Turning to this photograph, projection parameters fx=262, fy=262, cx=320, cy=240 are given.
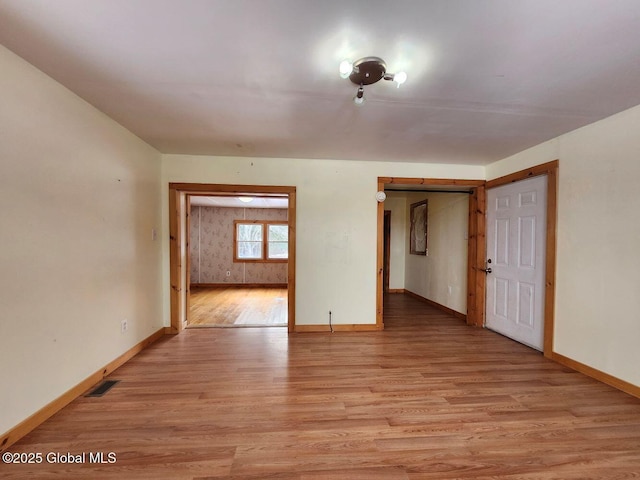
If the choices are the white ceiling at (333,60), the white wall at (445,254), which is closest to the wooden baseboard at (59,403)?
the white ceiling at (333,60)

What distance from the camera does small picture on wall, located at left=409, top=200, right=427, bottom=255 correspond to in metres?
5.23

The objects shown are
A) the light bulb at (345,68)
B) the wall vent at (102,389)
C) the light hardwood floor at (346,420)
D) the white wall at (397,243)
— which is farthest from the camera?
the white wall at (397,243)

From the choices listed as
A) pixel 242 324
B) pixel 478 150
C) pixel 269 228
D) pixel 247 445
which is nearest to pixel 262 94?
pixel 247 445

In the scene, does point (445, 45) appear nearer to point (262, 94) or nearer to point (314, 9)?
point (314, 9)

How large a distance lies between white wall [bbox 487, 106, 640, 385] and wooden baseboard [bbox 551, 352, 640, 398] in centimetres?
4

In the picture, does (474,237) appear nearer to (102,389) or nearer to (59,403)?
(102,389)

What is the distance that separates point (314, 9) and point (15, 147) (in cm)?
193

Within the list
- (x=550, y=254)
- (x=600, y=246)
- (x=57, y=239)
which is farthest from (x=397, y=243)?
(x=57, y=239)

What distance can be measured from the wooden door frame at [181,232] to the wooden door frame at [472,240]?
1195mm

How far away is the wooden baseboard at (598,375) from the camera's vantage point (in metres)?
2.08

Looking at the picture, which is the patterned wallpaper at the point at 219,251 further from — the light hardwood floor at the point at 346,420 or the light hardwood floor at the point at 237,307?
the light hardwood floor at the point at 346,420

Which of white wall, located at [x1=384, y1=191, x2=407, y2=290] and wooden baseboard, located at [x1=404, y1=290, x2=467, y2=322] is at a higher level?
white wall, located at [x1=384, y1=191, x2=407, y2=290]

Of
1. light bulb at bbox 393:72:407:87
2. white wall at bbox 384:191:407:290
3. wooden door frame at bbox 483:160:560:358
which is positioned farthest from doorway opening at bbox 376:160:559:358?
white wall at bbox 384:191:407:290

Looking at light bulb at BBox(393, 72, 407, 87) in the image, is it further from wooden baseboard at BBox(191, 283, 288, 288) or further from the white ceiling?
wooden baseboard at BBox(191, 283, 288, 288)
